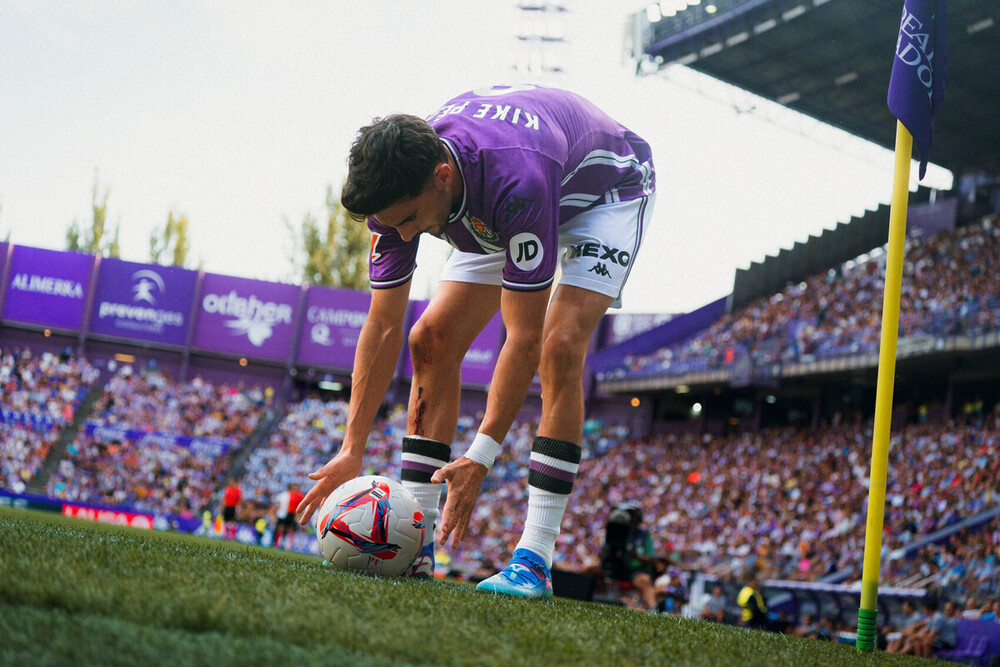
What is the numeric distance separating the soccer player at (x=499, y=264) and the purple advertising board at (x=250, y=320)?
86.8 feet

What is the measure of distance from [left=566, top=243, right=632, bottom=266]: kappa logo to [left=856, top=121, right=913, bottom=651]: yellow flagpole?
111cm

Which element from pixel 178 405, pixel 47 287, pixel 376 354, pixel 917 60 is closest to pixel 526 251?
pixel 376 354

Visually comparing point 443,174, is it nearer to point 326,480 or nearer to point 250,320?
point 326,480

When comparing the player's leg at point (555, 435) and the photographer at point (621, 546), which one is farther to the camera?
the photographer at point (621, 546)

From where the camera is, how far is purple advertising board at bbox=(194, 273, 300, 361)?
97.9 ft

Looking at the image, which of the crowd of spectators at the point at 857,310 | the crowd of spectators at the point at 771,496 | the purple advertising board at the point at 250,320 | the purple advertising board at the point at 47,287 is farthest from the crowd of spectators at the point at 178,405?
the crowd of spectators at the point at 857,310

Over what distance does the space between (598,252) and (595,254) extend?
2 cm

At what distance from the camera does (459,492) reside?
3.18 m

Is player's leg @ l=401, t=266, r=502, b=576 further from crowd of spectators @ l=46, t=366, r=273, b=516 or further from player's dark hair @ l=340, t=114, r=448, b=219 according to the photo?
crowd of spectators @ l=46, t=366, r=273, b=516

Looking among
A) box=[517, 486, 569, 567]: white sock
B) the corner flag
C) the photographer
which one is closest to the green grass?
box=[517, 486, 569, 567]: white sock

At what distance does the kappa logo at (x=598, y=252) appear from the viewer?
3.91m

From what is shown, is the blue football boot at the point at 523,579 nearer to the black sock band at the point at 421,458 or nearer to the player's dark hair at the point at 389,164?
the black sock band at the point at 421,458

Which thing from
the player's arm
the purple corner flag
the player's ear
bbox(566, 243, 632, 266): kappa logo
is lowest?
the player's arm

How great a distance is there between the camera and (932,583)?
1337 centimetres
